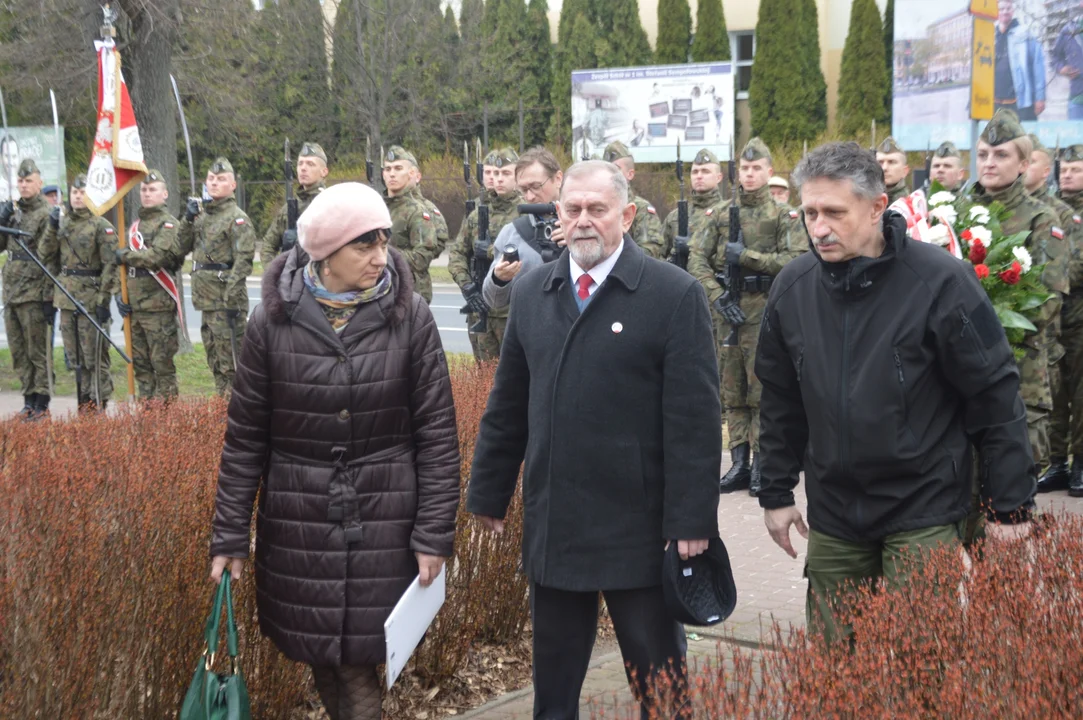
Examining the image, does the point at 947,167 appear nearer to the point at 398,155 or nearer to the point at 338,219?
the point at 398,155

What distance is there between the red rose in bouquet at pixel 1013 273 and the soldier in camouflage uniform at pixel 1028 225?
86 cm

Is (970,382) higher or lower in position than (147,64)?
lower

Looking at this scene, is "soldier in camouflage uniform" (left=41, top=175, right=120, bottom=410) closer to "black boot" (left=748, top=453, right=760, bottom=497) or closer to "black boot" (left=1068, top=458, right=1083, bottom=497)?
"black boot" (left=748, top=453, right=760, bottom=497)

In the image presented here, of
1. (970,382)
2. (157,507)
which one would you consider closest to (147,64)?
(157,507)

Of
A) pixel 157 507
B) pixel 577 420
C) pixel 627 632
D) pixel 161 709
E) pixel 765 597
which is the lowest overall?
pixel 765 597

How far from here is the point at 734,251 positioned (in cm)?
926

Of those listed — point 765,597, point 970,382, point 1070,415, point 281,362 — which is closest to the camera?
point 970,382

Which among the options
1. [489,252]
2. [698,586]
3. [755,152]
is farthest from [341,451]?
[489,252]

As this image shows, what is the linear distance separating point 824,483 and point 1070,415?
624 cm

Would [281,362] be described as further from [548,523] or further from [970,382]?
[970,382]

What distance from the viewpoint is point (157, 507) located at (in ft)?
14.1

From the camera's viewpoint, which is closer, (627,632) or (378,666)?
(627,632)

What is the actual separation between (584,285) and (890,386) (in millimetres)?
991

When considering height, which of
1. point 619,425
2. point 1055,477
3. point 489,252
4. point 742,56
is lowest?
point 1055,477
